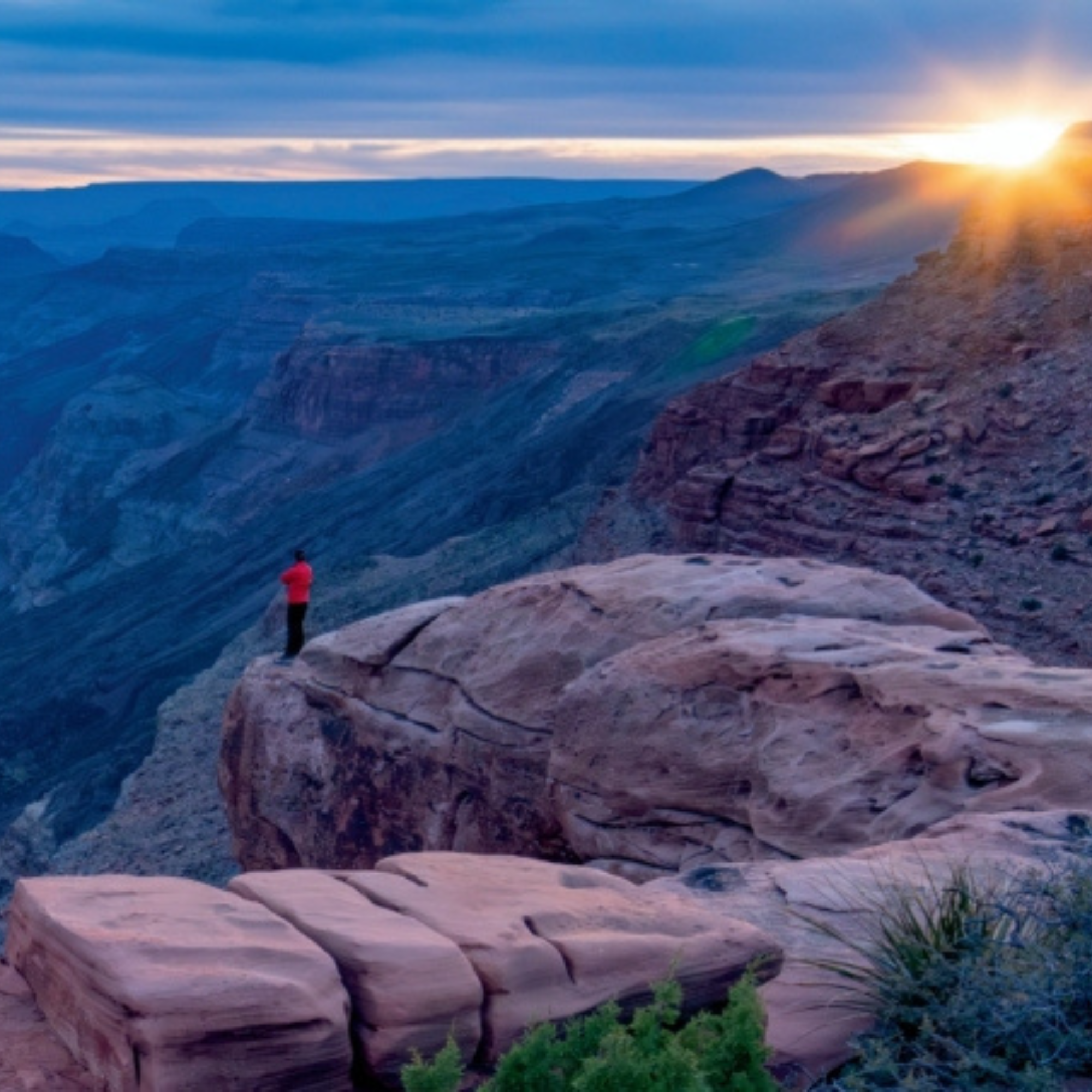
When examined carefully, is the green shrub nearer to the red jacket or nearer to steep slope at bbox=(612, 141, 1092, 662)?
the red jacket

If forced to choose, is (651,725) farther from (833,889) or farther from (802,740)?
(833,889)

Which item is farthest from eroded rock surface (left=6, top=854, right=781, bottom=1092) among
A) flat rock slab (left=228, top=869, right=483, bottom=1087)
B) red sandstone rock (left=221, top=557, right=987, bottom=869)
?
red sandstone rock (left=221, top=557, right=987, bottom=869)

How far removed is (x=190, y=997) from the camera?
20.6 feet

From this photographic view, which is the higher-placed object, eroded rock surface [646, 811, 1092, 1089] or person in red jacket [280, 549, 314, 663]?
eroded rock surface [646, 811, 1092, 1089]

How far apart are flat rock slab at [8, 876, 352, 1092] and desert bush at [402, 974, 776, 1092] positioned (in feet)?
3.11

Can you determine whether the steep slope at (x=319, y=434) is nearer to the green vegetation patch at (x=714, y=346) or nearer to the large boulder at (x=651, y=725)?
the green vegetation patch at (x=714, y=346)

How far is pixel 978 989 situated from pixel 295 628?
14836 millimetres

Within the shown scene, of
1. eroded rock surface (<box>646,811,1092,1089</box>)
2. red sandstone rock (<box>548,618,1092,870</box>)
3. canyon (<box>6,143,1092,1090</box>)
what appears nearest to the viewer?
eroded rock surface (<box>646,811,1092,1089</box>)

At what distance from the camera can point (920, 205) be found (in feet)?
425

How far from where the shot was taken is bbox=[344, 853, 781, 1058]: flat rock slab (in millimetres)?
6938

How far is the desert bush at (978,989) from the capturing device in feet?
19.2

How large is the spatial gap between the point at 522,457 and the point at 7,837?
1048 inches

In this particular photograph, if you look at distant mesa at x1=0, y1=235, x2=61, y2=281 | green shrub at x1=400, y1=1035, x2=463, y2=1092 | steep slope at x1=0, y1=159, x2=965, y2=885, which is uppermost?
distant mesa at x1=0, y1=235, x2=61, y2=281

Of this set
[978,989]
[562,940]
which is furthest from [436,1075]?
[978,989]
